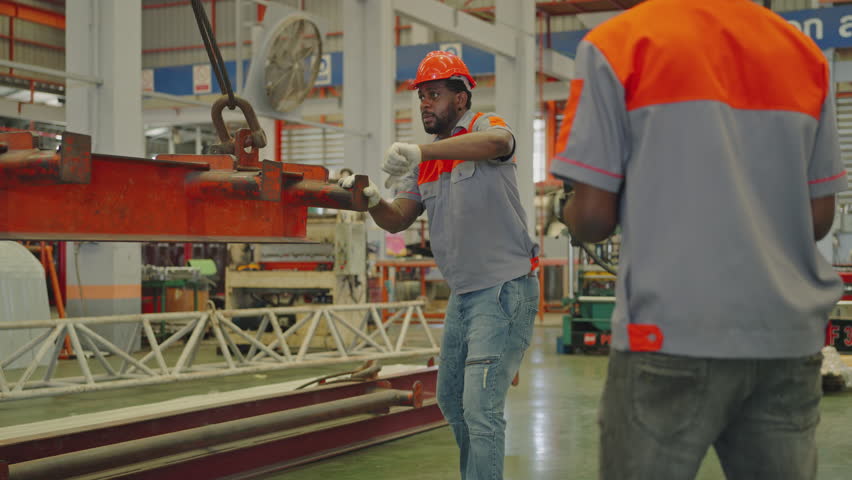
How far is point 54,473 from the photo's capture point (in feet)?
10.6

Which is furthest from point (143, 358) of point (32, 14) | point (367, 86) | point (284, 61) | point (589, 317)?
point (32, 14)

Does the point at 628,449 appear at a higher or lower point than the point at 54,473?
higher

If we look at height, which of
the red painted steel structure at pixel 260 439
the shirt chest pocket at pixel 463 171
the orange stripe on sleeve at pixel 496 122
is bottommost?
the red painted steel structure at pixel 260 439

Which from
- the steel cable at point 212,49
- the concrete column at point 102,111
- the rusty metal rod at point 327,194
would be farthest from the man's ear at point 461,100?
the concrete column at point 102,111

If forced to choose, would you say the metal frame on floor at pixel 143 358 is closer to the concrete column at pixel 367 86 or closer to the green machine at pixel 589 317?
the green machine at pixel 589 317

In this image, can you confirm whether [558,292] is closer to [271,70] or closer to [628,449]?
[271,70]

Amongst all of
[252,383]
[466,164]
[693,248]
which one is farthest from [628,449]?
[252,383]

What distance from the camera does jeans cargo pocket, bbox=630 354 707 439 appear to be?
1332 mm

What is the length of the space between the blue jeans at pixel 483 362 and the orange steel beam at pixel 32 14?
855 inches

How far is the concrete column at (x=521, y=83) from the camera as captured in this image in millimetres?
14656

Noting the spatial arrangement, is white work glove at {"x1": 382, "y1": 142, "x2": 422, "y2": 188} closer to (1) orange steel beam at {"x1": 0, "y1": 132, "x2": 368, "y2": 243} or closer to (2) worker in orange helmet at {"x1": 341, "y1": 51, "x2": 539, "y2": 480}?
(2) worker in orange helmet at {"x1": 341, "y1": 51, "x2": 539, "y2": 480}

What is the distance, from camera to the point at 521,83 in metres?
14.7

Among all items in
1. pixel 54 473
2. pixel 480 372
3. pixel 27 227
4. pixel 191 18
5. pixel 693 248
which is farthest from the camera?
pixel 191 18

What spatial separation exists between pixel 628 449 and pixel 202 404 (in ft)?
11.0
